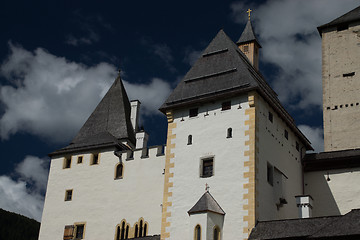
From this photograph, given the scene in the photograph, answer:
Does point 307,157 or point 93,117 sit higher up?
point 93,117

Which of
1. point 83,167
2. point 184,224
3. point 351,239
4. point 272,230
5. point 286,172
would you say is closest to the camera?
point 351,239

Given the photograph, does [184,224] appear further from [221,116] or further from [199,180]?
[221,116]

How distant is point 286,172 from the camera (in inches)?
1187

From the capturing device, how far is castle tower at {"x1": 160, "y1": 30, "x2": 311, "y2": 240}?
85.4ft

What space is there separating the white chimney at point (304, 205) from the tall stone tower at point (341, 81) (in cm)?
1526

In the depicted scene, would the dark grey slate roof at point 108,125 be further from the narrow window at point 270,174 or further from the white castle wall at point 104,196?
the narrow window at point 270,174

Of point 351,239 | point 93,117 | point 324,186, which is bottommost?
point 351,239

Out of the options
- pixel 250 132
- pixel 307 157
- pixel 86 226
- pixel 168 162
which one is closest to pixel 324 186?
pixel 307 157

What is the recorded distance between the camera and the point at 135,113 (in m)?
39.5

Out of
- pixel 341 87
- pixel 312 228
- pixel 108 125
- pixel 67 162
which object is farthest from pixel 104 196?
pixel 341 87

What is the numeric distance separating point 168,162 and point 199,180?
7.25ft

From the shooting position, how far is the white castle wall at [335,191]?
30234mm

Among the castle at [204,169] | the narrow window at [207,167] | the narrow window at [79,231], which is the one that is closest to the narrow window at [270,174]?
the castle at [204,169]

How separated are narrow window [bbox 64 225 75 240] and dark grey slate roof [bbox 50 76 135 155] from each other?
16.1 feet
